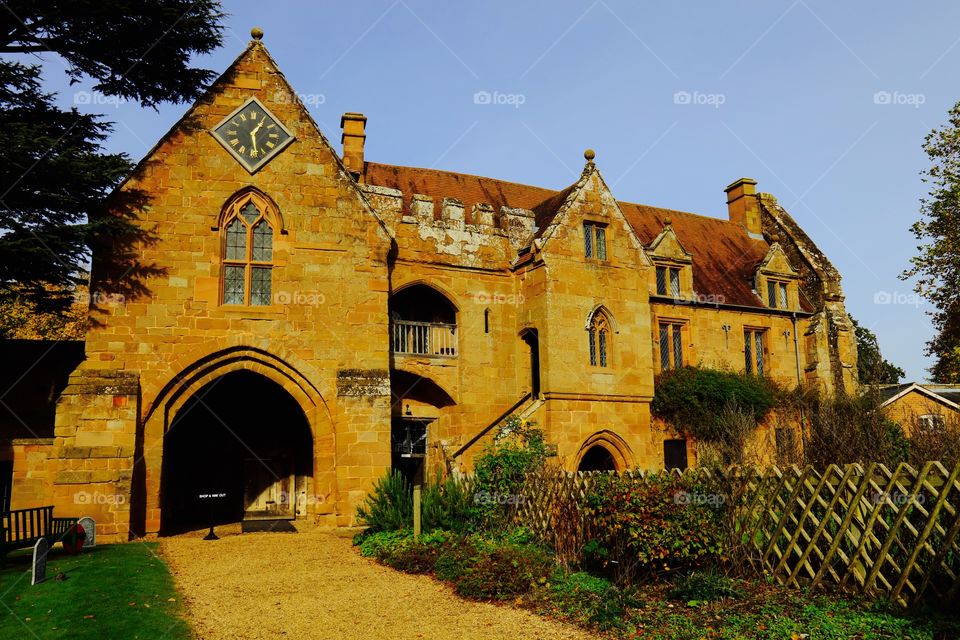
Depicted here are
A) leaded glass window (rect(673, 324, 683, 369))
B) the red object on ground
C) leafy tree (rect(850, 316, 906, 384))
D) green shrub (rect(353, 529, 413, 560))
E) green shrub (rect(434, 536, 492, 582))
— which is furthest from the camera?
leafy tree (rect(850, 316, 906, 384))

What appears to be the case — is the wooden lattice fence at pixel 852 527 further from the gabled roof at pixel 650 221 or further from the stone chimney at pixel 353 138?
the stone chimney at pixel 353 138

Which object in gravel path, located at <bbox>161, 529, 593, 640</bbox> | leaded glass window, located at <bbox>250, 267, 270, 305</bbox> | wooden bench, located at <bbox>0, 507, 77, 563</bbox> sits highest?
leaded glass window, located at <bbox>250, 267, 270, 305</bbox>

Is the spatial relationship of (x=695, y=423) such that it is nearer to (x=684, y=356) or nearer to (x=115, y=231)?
(x=684, y=356)

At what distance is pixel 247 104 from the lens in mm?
18109

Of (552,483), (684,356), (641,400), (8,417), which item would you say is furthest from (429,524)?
(684,356)

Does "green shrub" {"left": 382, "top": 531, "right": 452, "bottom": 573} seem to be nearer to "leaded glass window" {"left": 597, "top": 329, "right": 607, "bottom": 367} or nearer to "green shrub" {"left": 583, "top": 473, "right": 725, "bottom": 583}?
"green shrub" {"left": 583, "top": 473, "right": 725, "bottom": 583}

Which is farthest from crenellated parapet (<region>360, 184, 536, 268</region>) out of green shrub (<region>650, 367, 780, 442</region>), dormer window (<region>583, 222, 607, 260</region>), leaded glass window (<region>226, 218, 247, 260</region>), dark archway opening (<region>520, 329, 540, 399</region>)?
Result: green shrub (<region>650, 367, 780, 442</region>)

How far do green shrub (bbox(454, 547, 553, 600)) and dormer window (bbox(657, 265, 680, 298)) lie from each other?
52.4 ft

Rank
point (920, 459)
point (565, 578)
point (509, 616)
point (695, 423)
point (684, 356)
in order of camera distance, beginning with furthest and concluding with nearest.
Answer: point (684, 356), point (695, 423), point (920, 459), point (565, 578), point (509, 616)

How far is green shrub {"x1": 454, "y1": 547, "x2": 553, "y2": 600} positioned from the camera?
10.4 meters

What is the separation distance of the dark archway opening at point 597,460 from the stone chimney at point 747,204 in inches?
584

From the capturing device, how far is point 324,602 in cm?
1037

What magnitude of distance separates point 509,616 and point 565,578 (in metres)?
1.51

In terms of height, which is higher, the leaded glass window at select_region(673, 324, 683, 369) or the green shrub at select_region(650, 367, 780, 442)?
the leaded glass window at select_region(673, 324, 683, 369)
